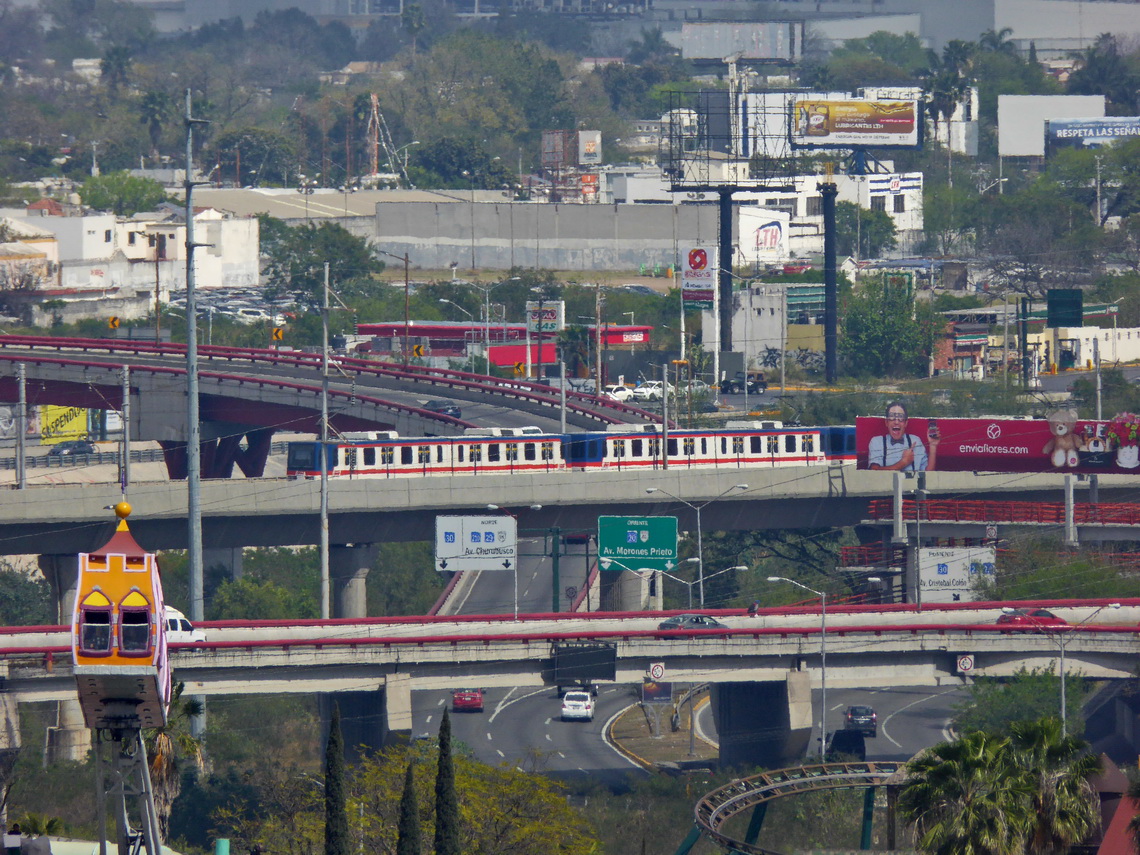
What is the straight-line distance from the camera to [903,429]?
8738 cm

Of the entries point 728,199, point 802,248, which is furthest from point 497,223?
point 728,199

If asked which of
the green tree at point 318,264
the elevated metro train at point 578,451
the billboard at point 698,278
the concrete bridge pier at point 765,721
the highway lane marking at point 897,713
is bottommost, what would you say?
the highway lane marking at point 897,713

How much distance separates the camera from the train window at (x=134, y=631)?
28.1 metres

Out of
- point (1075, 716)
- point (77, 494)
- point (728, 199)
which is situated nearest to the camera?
point (1075, 716)

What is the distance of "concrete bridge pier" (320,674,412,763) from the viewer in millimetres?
63000

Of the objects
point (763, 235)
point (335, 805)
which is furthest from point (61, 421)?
point (335, 805)

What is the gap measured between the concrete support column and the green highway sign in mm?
11644

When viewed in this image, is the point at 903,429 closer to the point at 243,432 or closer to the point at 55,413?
the point at 243,432

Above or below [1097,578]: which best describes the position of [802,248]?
above

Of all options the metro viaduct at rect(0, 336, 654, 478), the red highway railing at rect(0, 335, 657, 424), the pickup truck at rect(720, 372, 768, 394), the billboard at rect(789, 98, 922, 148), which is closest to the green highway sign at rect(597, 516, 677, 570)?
the metro viaduct at rect(0, 336, 654, 478)

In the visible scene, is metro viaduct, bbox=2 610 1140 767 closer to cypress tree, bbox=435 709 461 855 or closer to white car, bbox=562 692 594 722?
white car, bbox=562 692 594 722

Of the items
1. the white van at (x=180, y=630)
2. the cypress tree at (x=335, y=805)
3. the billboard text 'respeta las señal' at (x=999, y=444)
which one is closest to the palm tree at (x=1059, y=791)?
the cypress tree at (x=335, y=805)

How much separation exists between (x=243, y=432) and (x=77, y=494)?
104ft

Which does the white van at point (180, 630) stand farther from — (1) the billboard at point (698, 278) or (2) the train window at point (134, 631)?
(1) the billboard at point (698, 278)
